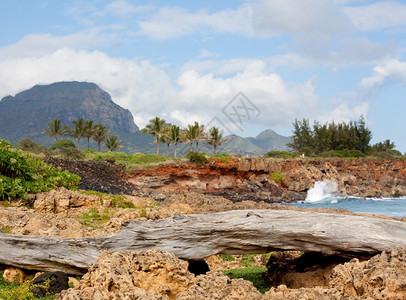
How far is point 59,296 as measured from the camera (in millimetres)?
6059

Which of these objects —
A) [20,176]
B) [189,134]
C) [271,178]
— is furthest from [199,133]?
[20,176]

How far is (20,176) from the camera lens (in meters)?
16.6

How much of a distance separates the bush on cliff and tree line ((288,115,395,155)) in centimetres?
6311

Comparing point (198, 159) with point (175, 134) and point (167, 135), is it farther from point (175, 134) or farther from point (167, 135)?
point (167, 135)

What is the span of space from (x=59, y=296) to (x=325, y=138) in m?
78.6

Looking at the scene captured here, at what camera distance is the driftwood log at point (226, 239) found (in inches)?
315

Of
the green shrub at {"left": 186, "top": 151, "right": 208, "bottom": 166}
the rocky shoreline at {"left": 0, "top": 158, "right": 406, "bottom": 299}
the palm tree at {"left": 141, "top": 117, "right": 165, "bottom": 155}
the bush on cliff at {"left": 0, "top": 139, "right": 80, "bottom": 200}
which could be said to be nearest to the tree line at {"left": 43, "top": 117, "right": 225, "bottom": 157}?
the palm tree at {"left": 141, "top": 117, "right": 165, "bottom": 155}

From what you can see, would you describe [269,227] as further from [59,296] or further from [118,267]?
[59,296]

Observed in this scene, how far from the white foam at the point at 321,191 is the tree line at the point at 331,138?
20.4 meters

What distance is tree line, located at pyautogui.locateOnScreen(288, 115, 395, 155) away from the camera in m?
80.7

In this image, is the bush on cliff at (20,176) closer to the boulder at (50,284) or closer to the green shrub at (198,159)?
the boulder at (50,284)

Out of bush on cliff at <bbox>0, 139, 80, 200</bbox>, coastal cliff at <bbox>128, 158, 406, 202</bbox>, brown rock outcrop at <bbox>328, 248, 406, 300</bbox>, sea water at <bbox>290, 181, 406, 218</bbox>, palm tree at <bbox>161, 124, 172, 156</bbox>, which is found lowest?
sea water at <bbox>290, 181, 406, 218</bbox>

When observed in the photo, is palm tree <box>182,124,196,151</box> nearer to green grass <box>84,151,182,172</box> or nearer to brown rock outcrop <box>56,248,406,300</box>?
green grass <box>84,151,182,172</box>

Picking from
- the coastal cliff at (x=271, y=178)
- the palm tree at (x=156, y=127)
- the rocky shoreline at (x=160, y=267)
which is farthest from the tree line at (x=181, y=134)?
the rocky shoreline at (x=160, y=267)
